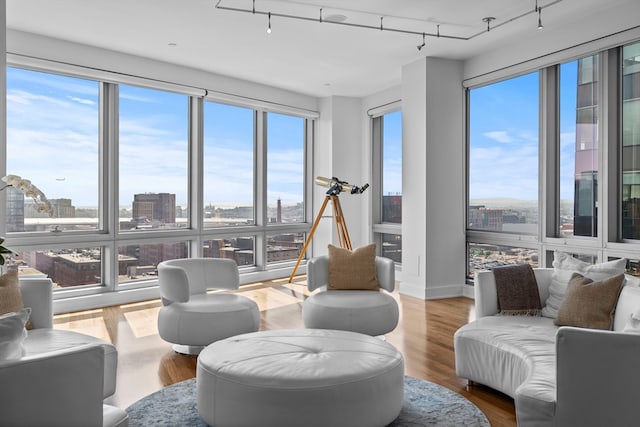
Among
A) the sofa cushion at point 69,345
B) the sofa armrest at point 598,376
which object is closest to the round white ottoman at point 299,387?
the sofa cushion at point 69,345

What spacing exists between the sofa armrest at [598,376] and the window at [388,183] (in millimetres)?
4855

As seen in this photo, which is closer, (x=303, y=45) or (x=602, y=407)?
(x=602, y=407)

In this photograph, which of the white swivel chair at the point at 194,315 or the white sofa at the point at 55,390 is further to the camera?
the white swivel chair at the point at 194,315

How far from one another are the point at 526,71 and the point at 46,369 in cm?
501

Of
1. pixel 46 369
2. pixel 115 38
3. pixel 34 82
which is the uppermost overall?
pixel 115 38

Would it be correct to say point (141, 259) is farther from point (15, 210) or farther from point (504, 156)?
point (504, 156)

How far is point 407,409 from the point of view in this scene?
2602 mm

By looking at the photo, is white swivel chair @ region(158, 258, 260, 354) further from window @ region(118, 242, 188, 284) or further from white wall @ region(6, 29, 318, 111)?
white wall @ region(6, 29, 318, 111)

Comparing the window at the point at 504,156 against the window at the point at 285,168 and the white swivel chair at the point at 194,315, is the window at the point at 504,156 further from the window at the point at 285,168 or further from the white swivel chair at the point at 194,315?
the white swivel chair at the point at 194,315

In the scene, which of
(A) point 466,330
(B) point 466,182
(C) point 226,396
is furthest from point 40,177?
(B) point 466,182

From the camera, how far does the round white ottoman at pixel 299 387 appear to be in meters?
2.09

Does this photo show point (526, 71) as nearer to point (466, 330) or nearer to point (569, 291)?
point (569, 291)

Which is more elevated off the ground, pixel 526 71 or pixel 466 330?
pixel 526 71

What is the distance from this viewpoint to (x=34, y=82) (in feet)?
15.9
